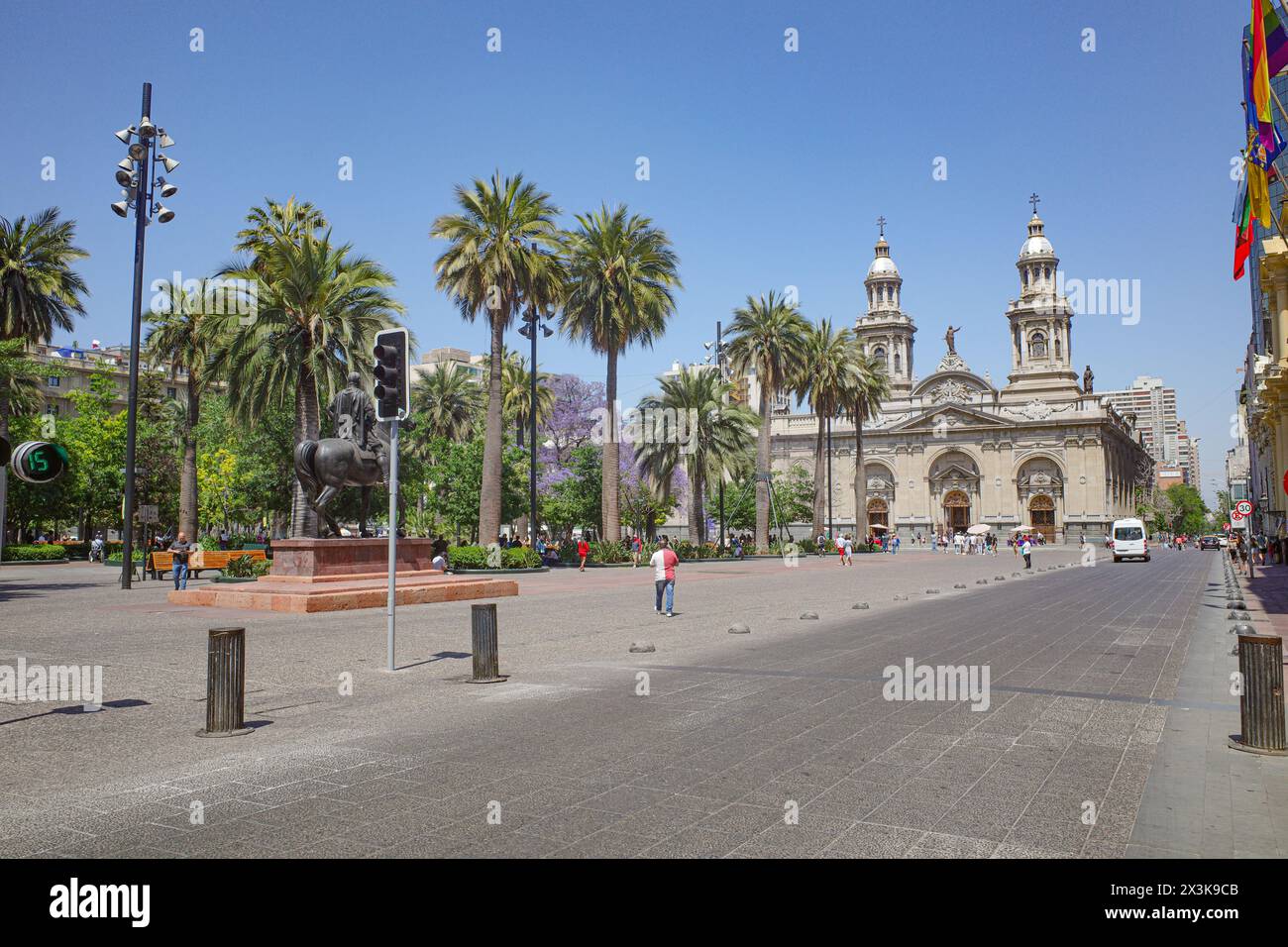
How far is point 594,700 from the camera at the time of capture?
27.4 ft

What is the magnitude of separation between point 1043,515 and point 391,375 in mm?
93755

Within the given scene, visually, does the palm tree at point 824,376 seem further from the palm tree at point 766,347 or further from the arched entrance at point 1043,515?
the arched entrance at point 1043,515

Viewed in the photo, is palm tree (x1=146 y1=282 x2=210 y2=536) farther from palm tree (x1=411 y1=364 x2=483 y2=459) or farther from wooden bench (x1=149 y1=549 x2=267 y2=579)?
palm tree (x1=411 y1=364 x2=483 y2=459)

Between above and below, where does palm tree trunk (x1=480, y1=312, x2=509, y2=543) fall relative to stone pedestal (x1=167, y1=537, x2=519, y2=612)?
above

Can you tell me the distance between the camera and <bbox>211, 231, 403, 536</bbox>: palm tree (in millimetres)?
26109

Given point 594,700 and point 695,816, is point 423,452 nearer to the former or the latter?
point 594,700

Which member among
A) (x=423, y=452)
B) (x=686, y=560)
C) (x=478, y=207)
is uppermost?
(x=478, y=207)

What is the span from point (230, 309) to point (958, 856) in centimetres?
2839

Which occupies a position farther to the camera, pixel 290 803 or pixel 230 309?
pixel 230 309

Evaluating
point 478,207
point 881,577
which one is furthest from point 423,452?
point 881,577

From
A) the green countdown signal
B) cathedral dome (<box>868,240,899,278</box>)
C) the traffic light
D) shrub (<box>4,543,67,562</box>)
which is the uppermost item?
cathedral dome (<box>868,240,899,278</box>)

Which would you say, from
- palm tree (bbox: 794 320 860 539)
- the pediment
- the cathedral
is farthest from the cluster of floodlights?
the pediment

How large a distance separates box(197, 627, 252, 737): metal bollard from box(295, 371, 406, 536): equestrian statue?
10.9 metres

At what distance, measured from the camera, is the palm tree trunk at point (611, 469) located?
116 feet
